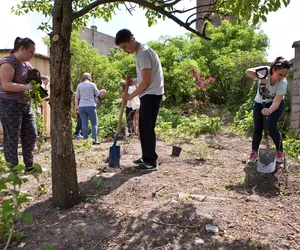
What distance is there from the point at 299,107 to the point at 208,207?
4.60 meters

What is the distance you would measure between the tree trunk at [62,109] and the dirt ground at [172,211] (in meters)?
0.19

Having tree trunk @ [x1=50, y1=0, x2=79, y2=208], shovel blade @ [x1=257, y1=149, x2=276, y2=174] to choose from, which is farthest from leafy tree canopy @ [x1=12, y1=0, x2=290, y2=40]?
shovel blade @ [x1=257, y1=149, x2=276, y2=174]

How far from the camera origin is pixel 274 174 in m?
3.79

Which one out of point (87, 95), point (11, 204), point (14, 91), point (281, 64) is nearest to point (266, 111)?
point (281, 64)

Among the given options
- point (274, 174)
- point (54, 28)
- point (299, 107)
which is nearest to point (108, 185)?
point (54, 28)

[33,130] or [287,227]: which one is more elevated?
[33,130]

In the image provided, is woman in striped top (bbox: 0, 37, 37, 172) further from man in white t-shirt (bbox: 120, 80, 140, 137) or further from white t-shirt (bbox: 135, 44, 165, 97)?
man in white t-shirt (bbox: 120, 80, 140, 137)

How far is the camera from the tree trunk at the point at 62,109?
2.69 meters

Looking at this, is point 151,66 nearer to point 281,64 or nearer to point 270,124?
point 281,64

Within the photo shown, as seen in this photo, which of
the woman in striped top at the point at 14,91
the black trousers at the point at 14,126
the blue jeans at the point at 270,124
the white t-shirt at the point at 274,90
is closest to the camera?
the woman in striped top at the point at 14,91

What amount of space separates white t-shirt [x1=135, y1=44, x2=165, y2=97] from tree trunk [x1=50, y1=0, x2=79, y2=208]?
127 centimetres

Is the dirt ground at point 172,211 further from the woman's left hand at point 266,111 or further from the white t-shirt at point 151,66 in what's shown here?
the white t-shirt at point 151,66

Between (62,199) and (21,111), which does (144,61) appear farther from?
(62,199)

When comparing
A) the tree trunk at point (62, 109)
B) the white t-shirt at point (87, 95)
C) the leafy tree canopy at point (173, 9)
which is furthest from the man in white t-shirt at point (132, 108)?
the tree trunk at point (62, 109)
